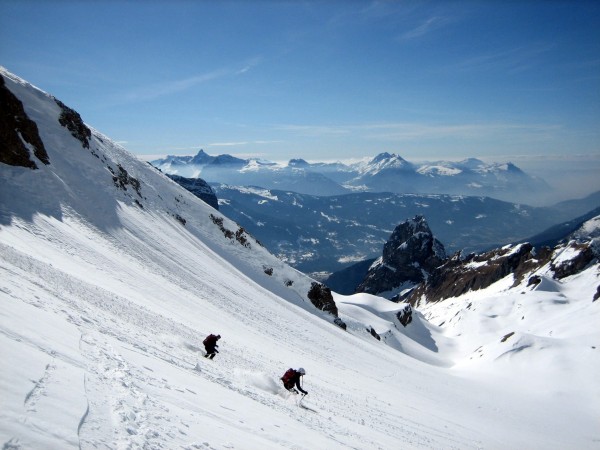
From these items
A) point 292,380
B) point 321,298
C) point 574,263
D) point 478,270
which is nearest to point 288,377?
point 292,380

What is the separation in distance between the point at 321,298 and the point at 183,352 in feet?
151

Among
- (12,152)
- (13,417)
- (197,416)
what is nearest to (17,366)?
(13,417)

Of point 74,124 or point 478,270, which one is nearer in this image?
point 74,124

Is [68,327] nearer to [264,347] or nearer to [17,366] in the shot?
[17,366]

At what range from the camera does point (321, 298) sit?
6047 cm

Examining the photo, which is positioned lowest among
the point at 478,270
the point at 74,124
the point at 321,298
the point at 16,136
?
the point at 321,298

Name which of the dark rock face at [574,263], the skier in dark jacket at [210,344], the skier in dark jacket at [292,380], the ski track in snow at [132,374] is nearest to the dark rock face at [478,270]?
the dark rock face at [574,263]

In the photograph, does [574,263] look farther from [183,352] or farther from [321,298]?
[183,352]

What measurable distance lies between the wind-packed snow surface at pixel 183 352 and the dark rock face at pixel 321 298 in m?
1.51

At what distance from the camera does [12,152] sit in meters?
32.0

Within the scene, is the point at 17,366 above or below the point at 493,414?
above

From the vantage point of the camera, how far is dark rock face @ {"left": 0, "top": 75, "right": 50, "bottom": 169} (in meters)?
31.8

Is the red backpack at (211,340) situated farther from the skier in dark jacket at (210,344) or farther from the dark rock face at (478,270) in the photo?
the dark rock face at (478,270)

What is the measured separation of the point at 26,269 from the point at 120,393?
1122 centimetres
